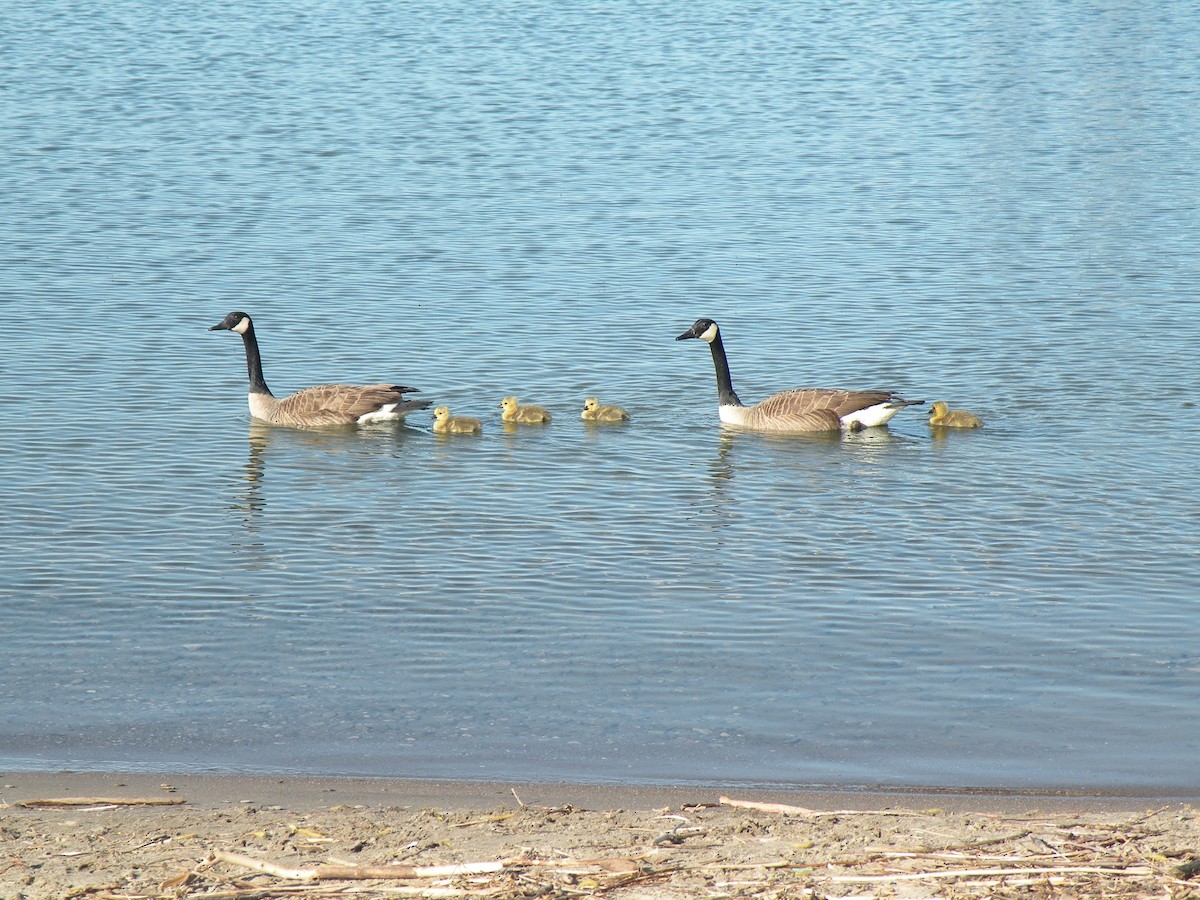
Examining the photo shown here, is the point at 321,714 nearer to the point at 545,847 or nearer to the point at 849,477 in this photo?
the point at 545,847

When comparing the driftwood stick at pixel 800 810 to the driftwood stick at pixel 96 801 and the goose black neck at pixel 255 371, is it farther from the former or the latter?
the goose black neck at pixel 255 371

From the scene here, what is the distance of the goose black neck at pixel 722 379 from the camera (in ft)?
50.2

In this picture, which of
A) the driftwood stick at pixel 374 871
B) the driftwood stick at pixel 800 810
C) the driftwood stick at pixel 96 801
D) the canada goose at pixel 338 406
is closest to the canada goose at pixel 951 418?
the canada goose at pixel 338 406

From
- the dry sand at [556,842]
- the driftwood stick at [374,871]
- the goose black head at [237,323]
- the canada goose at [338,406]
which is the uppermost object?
the goose black head at [237,323]

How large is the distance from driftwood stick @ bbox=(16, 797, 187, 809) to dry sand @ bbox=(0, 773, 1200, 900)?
0.06 feet

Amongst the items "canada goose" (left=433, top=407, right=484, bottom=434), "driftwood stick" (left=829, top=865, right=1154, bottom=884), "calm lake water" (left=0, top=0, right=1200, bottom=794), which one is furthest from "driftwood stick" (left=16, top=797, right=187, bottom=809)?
"canada goose" (left=433, top=407, right=484, bottom=434)

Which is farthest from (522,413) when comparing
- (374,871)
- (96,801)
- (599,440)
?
(374,871)

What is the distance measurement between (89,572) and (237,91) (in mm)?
24430

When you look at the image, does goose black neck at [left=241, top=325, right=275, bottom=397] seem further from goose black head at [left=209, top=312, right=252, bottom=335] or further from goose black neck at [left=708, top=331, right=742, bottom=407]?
goose black neck at [left=708, top=331, right=742, bottom=407]

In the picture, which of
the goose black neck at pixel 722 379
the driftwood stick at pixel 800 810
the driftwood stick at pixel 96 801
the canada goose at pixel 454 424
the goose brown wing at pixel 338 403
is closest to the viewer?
the driftwood stick at pixel 800 810

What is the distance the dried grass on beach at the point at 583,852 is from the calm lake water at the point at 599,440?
94cm

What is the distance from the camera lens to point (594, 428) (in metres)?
14.6

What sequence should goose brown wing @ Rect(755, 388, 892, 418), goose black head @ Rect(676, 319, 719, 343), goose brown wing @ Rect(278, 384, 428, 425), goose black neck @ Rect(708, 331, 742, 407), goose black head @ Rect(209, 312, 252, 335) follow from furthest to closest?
1. goose black head @ Rect(209, 312, 252, 335)
2. goose black head @ Rect(676, 319, 719, 343)
3. goose black neck @ Rect(708, 331, 742, 407)
4. goose brown wing @ Rect(278, 384, 428, 425)
5. goose brown wing @ Rect(755, 388, 892, 418)

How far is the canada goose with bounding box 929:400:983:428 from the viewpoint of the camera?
1459 centimetres
